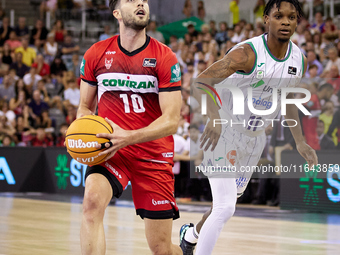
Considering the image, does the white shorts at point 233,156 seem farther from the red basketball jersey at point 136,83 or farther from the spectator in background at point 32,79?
the spectator in background at point 32,79

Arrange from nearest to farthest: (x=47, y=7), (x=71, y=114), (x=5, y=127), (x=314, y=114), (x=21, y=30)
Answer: (x=314, y=114), (x=71, y=114), (x=5, y=127), (x=21, y=30), (x=47, y=7)

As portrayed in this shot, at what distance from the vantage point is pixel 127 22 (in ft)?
15.6

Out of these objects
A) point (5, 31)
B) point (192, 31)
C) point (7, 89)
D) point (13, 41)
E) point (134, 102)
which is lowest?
point (7, 89)

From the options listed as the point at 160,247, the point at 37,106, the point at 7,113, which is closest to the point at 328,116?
the point at 160,247

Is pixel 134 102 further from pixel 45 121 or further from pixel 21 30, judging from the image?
pixel 21 30

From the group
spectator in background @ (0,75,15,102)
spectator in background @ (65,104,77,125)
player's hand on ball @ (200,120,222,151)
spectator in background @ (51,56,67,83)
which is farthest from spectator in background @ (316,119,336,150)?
spectator in background @ (51,56,67,83)

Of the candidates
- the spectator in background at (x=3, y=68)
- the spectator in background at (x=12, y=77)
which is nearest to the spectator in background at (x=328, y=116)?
the spectator in background at (x=12, y=77)

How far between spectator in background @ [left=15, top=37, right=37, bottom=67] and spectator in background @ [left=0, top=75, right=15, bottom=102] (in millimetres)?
1838

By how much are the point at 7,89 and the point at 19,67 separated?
1.37m

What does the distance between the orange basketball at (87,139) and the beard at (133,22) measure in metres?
0.79

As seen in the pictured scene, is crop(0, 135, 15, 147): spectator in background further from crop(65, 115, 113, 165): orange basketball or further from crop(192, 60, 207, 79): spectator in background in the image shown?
crop(65, 115, 113, 165): orange basketball

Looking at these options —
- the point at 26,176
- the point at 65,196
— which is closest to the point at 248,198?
the point at 65,196

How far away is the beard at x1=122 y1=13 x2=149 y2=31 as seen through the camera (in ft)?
15.4

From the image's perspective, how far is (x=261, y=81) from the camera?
Answer: 18.8ft
